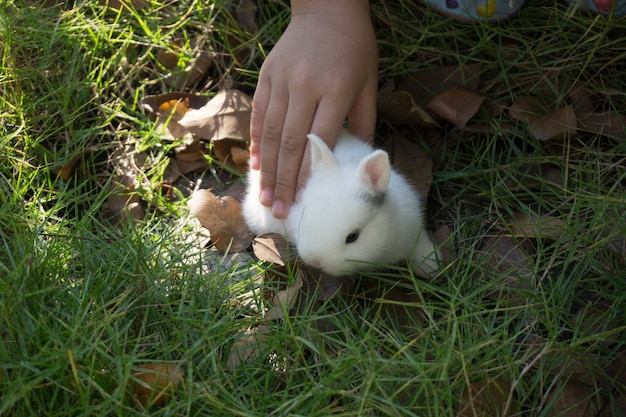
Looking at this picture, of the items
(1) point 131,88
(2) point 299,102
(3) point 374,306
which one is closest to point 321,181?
(2) point 299,102

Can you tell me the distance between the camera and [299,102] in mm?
2682

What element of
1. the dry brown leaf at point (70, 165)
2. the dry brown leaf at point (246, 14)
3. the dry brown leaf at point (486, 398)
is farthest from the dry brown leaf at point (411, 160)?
the dry brown leaf at point (70, 165)

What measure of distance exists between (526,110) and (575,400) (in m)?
1.49

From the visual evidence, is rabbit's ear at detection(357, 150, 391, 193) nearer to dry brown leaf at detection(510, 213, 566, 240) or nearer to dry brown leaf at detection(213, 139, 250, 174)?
dry brown leaf at detection(510, 213, 566, 240)

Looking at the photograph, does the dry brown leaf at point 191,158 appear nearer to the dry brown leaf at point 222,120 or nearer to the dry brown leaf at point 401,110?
the dry brown leaf at point 222,120

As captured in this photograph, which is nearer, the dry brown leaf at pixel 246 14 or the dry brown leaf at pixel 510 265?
the dry brown leaf at pixel 510 265

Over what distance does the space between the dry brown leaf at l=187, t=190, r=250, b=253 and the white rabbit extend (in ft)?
0.70

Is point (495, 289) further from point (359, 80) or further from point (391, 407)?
point (359, 80)

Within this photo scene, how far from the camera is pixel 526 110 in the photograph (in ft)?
10.1

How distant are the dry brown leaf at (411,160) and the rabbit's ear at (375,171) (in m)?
0.63

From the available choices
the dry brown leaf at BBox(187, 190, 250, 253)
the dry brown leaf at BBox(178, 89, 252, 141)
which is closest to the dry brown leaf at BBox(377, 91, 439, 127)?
the dry brown leaf at BBox(178, 89, 252, 141)

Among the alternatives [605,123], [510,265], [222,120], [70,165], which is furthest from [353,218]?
[70,165]

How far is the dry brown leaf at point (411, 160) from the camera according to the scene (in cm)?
311

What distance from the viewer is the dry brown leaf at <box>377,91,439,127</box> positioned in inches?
124
